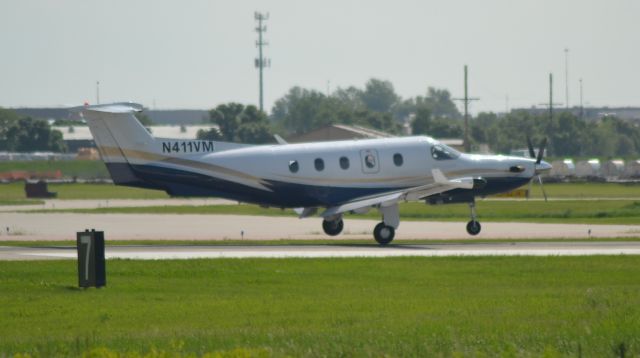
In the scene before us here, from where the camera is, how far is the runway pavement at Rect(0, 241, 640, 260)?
37.6 m

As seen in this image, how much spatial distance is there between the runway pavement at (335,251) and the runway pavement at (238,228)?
506 centimetres

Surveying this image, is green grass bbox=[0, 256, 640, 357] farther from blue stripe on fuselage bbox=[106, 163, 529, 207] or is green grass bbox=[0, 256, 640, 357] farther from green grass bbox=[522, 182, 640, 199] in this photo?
green grass bbox=[522, 182, 640, 199]

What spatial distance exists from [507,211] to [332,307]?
41.2 metres

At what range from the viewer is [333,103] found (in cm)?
15825

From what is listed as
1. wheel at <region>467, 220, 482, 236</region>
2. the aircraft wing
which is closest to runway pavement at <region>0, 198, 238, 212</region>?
wheel at <region>467, 220, 482, 236</region>

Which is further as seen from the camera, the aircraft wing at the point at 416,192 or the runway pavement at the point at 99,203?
the runway pavement at the point at 99,203

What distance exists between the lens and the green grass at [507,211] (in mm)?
60206

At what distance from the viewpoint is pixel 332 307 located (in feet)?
84.2

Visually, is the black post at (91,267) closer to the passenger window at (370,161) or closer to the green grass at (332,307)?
the green grass at (332,307)

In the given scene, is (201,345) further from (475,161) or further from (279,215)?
(279,215)

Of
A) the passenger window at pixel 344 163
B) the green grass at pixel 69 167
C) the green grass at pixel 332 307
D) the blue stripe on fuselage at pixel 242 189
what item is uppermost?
the green grass at pixel 69 167

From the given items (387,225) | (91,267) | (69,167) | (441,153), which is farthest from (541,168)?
(69,167)

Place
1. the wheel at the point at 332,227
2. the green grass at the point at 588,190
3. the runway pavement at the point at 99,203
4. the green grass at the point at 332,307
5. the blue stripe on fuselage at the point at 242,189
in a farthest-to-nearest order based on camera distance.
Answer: the green grass at the point at 588,190, the runway pavement at the point at 99,203, the wheel at the point at 332,227, the blue stripe on fuselage at the point at 242,189, the green grass at the point at 332,307

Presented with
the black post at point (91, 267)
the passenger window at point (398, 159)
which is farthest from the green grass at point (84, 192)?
the black post at point (91, 267)
